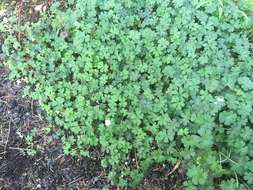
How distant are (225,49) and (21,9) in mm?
2076

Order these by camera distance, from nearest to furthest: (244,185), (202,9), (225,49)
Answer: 1. (244,185)
2. (225,49)
3. (202,9)

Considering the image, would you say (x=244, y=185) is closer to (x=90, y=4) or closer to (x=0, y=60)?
(x=90, y=4)

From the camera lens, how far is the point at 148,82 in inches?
152

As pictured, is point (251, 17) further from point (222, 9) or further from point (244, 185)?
point (244, 185)

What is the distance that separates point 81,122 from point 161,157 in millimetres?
763

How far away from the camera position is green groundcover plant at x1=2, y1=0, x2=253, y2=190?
11.7 feet

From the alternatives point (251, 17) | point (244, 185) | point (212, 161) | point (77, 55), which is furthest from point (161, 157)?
point (251, 17)

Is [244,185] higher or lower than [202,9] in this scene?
lower

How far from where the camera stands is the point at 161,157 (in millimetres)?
3629

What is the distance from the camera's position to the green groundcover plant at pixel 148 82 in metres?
3.55

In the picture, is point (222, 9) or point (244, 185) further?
point (222, 9)

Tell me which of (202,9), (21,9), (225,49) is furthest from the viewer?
(21,9)

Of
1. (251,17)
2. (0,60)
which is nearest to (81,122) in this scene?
(0,60)

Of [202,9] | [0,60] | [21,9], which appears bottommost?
[0,60]
